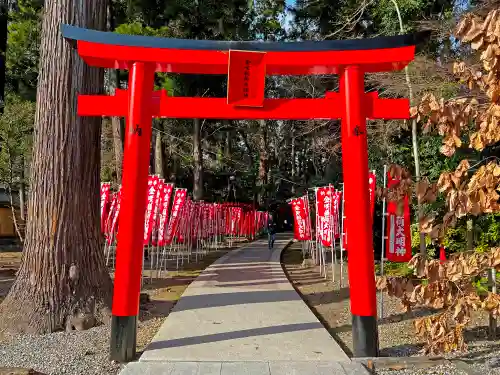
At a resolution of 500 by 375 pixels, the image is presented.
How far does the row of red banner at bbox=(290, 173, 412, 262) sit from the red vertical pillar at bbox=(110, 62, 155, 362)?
2.62 m

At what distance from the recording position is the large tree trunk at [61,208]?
6.11 meters

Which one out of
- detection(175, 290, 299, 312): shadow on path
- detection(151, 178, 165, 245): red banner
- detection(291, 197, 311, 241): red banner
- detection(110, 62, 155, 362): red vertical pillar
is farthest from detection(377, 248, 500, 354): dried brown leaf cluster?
detection(291, 197, 311, 241): red banner

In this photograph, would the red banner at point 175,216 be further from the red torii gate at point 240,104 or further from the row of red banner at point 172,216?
the red torii gate at point 240,104

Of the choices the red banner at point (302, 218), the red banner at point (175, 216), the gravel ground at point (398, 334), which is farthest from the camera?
the red banner at point (302, 218)

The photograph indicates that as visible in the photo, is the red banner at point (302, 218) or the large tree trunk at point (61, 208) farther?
the red banner at point (302, 218)

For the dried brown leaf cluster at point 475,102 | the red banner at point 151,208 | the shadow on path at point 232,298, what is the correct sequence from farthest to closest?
the red banner at point 151,208 < the shadow on path at point 232,298 < the dried brown leaf cluster at point 475,102

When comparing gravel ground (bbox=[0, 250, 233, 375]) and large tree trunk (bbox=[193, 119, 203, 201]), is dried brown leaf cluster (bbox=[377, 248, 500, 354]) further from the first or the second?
large tree trunk (bbox=[193, 119, 203, 201])

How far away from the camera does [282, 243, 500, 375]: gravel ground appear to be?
15.1 feet

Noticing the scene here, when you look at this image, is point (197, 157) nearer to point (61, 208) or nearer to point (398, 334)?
point (61, 208)

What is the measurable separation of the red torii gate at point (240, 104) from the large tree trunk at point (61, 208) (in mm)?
1230

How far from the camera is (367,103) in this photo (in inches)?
214

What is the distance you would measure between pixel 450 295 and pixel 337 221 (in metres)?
8.39

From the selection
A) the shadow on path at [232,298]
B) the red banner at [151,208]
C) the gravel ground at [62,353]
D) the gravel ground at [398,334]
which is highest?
the red banner at [151,208]

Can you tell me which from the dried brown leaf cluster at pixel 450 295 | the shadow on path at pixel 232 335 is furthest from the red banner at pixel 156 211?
the dried brown leaf cluster at pixel 450 295
